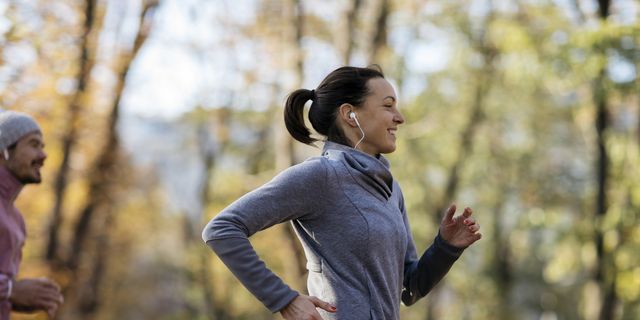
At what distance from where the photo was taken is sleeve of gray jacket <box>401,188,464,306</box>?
3307 millimetres

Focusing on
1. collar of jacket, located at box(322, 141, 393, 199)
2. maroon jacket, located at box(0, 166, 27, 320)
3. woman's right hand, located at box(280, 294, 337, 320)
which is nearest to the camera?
woman's right hand, located at box(280, 294, 337, 320)

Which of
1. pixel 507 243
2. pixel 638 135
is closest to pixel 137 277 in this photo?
pixel 507 243

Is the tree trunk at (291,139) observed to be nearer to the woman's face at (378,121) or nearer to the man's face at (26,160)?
the man's face at (26,160)

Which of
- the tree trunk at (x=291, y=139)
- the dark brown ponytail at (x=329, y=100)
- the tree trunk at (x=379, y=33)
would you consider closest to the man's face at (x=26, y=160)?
the dark brown ponytail at (x=329, y=100)

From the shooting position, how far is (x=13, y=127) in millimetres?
4188

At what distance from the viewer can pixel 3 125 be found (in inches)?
165

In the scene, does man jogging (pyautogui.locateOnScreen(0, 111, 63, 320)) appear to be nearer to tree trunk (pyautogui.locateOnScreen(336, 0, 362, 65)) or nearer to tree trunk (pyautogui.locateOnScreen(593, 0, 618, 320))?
tree trunk (pyautogui.locateOnScreen(336, 0, 362, 65))

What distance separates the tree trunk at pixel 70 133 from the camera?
10953mm

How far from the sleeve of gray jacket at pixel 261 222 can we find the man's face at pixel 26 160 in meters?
1.71

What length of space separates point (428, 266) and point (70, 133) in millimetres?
8684

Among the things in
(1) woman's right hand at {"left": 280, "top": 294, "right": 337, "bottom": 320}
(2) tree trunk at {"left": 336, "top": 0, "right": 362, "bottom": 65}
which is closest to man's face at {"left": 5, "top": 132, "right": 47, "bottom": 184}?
(1) woman's right hand at {"left": 280, "top": 294, "right": 337, "bottom": 320}

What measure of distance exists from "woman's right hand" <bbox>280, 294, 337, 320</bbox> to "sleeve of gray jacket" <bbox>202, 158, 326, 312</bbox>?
0.02m

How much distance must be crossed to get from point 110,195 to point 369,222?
10.7 metres

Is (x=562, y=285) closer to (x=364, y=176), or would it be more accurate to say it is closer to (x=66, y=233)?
(x=66, y=233)
